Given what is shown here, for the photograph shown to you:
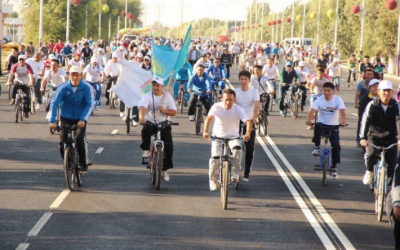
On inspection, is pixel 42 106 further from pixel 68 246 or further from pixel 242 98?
pixel 68 246

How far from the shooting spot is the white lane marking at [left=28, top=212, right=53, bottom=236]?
33.2 feet

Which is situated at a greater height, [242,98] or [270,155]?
[242,98]

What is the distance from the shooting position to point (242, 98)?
14.5 meters

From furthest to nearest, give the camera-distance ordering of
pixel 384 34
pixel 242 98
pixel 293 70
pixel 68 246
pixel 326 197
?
pixel 384 34 < pixel 293 70 < pixel 242 98 < pixel 326 197 < pixel 68 246

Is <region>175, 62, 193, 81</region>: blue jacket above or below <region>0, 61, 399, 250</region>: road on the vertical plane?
above

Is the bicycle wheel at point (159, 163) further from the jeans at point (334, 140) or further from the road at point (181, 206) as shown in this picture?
the jeans at point (334, 140)

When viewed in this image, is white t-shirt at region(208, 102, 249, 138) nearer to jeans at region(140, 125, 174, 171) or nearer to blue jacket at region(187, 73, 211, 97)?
jeans at region(140, 125, 174, 171)

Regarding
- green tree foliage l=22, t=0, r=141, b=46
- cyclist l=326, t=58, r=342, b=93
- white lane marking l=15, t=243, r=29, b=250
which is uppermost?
green tree foliage l=22, t=0, r=141, b=46

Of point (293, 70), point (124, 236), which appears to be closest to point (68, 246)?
point (124, 236)

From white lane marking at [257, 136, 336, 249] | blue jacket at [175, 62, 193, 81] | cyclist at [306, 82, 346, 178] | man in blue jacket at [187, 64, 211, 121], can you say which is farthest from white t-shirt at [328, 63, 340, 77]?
cyclist at [306, 82, 346, 178]

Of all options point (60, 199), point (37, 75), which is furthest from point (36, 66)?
point (60, 199)

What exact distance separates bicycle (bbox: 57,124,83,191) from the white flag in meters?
7.52

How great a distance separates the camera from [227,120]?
12.7 metres

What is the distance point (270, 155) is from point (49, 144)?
16.0 ft
